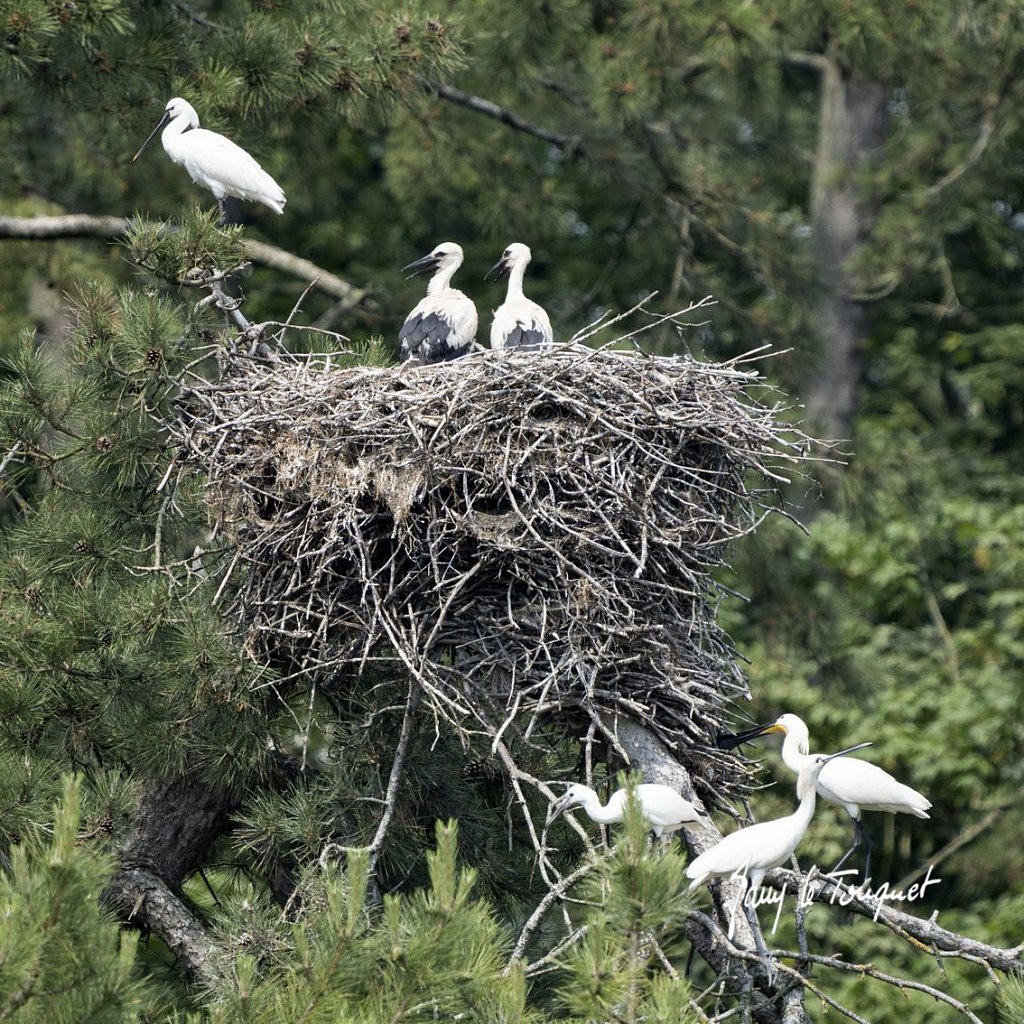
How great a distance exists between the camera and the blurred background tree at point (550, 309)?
17.4ft

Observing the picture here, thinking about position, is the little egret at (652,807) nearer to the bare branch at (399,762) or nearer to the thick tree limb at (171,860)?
the bare branch at (399,762)

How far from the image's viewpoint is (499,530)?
5.05 meters

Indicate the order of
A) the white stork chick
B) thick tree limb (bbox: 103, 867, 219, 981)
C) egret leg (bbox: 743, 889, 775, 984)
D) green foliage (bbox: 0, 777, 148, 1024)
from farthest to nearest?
the white stork chick
thick tree limb (bbox: 103, 867, 219, 981)
egret leg (bbox: 743, 889, 775, 984)
green foliage (bbox: 0, 777, 148, 1024)

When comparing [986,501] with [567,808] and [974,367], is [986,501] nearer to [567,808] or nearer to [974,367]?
[974,367]

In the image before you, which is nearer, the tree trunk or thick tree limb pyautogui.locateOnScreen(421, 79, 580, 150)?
thick tree limb pyautogui.locateOnScreen(421, 79, 580, 150)

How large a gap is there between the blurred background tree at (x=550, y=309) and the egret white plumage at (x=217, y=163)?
38 centimetres

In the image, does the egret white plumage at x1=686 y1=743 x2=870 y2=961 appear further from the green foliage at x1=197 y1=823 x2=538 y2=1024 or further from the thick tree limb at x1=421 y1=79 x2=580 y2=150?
the thick tree limb at x1=421 y1=79 x2=580 y2=150

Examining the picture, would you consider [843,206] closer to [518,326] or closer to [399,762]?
[518,326]

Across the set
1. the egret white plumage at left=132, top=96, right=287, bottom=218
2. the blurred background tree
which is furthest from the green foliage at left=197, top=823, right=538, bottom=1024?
the egret white plumage at left=132, top=96, right=287, bottom=218

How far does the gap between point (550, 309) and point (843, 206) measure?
320cm

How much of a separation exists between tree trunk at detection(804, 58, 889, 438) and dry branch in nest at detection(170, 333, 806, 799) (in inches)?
311

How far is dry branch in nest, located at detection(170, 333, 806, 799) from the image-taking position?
4.98 meters

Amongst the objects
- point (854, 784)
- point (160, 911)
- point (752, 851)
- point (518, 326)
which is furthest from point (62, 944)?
point (518, 326)

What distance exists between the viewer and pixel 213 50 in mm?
6945
